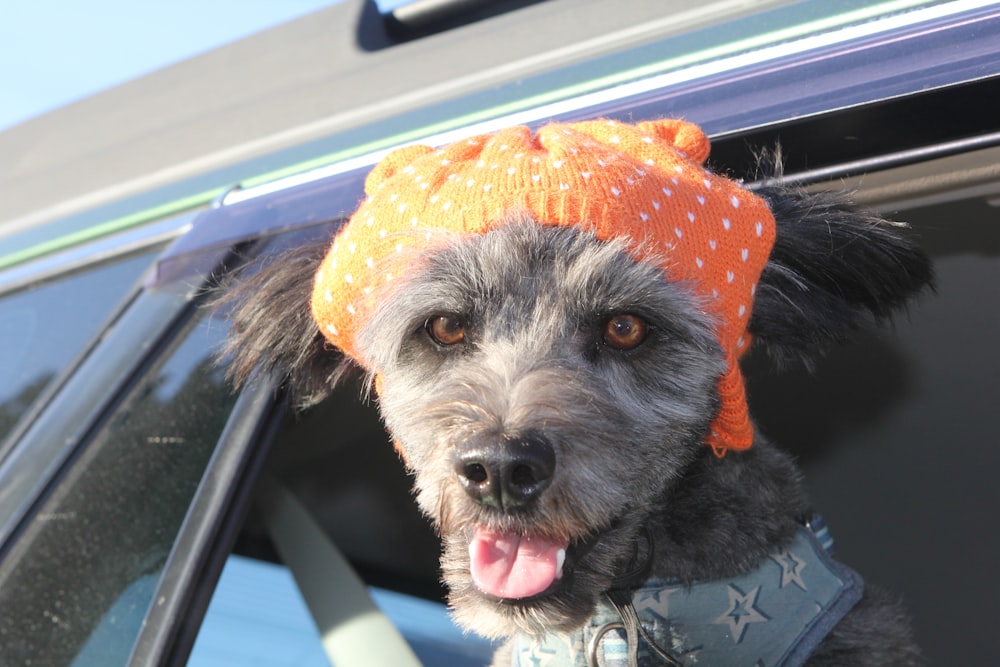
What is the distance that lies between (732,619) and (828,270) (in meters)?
0.81

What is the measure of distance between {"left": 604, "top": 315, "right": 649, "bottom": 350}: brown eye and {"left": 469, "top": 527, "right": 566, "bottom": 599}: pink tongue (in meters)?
0.46

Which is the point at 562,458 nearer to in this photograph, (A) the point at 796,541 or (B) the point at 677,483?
(B) the point at 677,483

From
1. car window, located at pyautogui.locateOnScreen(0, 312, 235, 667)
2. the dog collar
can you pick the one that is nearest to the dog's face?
the dog collar

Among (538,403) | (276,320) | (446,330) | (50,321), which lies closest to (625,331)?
(538,403)

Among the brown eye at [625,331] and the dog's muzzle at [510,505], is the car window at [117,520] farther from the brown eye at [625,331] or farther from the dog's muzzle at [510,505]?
the brown eye at [625,331]

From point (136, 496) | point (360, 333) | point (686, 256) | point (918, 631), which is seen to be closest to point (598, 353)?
point (686, 256)

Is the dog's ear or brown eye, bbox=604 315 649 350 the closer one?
brown eye, bbox=604 315 649 350

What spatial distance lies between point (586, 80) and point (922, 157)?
0.81 metres

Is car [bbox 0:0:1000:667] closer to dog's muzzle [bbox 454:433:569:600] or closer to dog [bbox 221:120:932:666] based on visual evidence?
dog [bbox 221:120:932:666]

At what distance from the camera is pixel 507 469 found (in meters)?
1.81

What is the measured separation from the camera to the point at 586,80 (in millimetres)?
2443

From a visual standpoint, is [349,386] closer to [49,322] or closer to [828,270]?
[49,322]

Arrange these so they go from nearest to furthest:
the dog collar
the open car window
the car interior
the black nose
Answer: the black nose → the dog collar → the open car window → the car interior

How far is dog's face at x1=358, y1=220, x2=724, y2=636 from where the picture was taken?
190 cm
